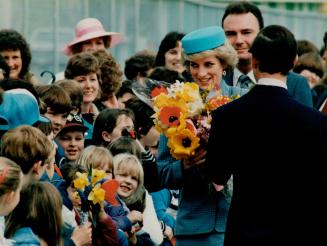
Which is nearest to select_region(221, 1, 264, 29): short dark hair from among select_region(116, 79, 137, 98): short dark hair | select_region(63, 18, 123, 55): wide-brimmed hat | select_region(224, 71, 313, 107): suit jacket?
select_region(224, 71, 313, 107): suit jacket

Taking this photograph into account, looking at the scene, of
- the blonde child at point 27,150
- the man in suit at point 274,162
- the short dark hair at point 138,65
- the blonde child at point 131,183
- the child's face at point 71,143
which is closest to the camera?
the man in suit at point 274,162

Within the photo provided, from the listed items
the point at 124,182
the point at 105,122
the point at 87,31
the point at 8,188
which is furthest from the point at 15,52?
the point at 8,188

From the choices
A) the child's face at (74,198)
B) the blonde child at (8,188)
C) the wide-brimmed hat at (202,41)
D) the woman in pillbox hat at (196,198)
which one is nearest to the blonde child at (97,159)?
the child's face at (74,198)

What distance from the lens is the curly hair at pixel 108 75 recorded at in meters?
12.7

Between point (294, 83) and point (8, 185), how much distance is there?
2.61m

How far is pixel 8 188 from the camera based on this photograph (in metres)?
7.95

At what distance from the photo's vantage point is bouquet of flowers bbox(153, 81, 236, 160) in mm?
9008

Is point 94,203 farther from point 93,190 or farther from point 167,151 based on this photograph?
point 167,151

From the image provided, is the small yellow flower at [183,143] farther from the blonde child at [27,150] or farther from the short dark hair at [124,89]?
the short dark hair at [124,89]

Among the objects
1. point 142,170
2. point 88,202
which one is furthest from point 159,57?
point 88,202

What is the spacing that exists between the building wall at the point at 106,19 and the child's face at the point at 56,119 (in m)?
3.05

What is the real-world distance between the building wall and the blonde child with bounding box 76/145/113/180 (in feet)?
12.2

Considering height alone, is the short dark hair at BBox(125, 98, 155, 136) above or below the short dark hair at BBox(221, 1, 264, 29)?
below

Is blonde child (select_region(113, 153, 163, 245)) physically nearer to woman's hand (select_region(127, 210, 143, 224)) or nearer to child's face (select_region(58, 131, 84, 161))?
woman's hand (select_region(127, 210, 143, 224))
